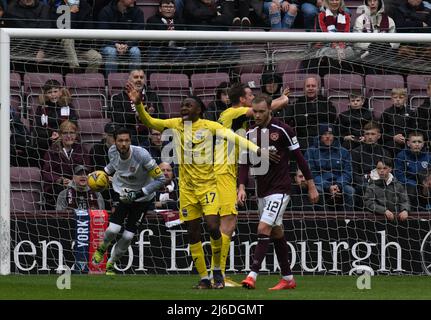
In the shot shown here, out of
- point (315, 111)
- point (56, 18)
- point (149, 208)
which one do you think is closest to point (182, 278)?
point (149, 208)

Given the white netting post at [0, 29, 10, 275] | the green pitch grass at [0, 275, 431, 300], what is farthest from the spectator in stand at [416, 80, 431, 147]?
the white netting post at [0, 29, 10, 275]

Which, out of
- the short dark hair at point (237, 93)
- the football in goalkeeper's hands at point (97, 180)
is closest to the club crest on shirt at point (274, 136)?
the short dark hair at point (237, 93)

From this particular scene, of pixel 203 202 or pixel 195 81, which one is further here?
pixel 195 81

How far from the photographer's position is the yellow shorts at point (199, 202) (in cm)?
1290

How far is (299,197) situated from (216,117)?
4.90 ft

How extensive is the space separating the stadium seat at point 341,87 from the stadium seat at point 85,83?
9.60 ft

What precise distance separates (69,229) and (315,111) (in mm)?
3493

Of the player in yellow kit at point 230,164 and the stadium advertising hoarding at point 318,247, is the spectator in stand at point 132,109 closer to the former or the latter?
the stadium advertising hoarding at point 318,247

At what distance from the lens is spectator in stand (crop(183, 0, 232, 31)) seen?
17688 millimetres

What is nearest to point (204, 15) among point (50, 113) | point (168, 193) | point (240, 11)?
point (240, 11)

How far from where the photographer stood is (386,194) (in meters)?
15.8

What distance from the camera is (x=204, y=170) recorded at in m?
13.1

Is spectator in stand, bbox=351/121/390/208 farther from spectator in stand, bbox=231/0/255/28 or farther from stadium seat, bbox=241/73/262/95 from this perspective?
spectator in stand, bbox=231/0/255/28

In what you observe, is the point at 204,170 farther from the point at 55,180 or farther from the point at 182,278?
the point at 55,180
